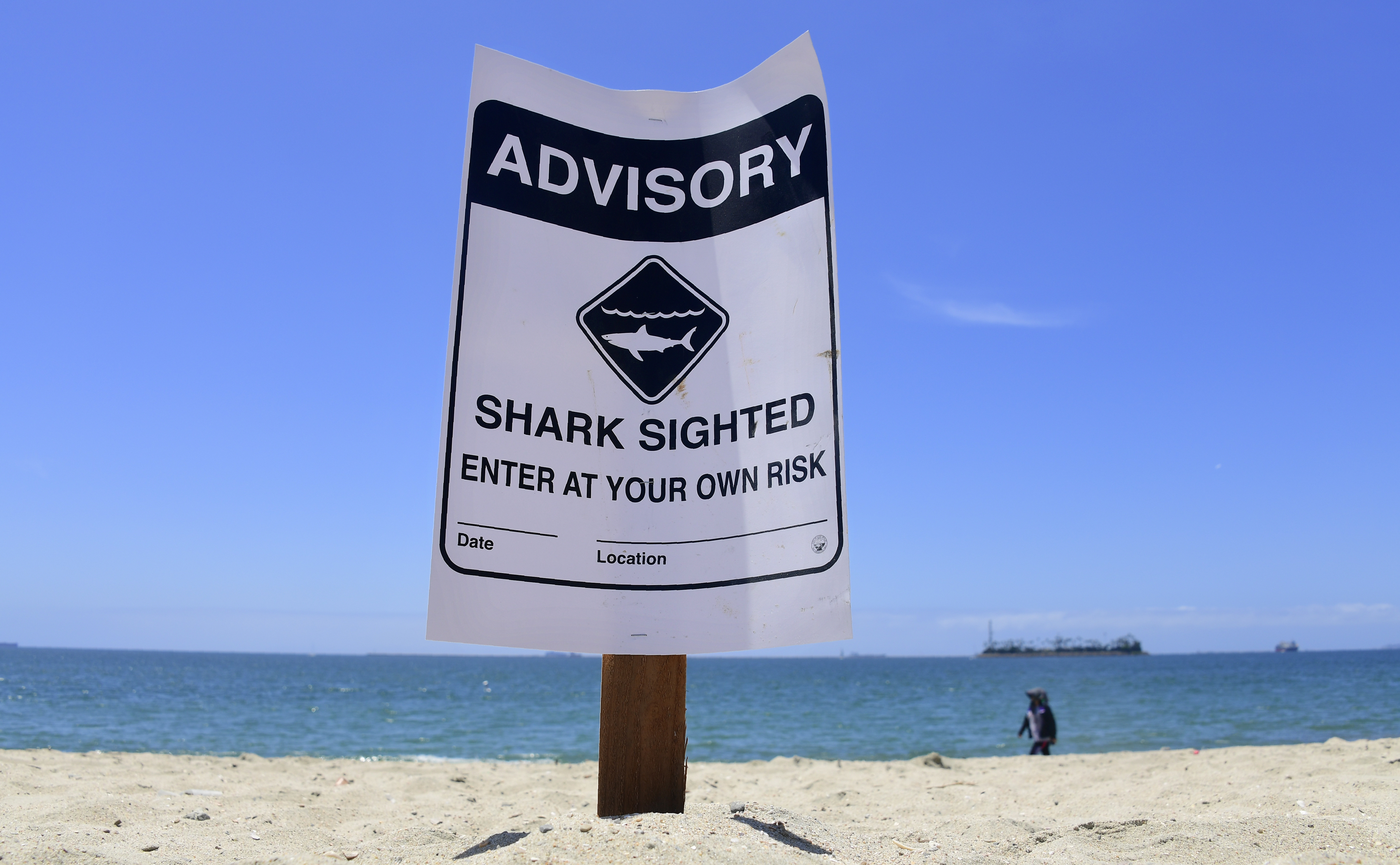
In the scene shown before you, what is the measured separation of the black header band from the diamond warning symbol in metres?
0.15

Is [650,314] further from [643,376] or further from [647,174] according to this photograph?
[647,174]

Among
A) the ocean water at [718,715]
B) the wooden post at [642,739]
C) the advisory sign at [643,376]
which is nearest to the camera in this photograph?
the advisory sign at [643,376]

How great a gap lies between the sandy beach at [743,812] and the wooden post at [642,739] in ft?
0.36

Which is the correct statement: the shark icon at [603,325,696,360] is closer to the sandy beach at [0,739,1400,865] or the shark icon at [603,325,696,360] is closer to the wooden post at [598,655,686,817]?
the wooden post at [598,655,686,817]

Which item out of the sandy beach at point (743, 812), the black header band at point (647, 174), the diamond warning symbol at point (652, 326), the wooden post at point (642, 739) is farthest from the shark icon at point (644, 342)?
the sandy beach at point (743, 812)

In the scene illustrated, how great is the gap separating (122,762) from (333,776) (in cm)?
194

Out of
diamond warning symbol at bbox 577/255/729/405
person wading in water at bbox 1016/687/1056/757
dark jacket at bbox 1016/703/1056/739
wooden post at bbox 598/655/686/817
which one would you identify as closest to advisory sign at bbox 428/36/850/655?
diamond warning symbol at bbox 577/255/729/405

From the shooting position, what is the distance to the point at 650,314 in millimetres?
2475

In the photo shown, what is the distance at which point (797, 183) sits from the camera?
2455 mm

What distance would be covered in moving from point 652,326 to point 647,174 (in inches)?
21.0

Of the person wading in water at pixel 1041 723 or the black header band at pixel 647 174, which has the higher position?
the black header band at pixel 647 174

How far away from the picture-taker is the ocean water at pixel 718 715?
13727mm

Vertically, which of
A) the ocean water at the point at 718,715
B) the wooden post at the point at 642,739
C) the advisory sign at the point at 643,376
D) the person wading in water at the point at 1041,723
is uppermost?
the advisory sign at the point at 643,376

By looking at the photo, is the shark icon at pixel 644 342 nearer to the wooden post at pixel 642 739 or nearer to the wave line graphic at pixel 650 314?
the wave line graphic at pixel 650 314
